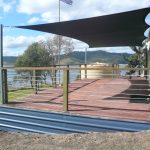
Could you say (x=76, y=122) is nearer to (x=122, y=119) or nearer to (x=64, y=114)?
(x=64, y=114)

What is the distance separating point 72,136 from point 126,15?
377 cm

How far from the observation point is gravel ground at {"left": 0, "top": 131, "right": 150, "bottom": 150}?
24.5 feet

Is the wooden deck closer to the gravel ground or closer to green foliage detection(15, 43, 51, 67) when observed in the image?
the gravel ground

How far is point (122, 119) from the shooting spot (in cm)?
788

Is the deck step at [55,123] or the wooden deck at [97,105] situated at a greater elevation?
the wooden deck at [97,105]

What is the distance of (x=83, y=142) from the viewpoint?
785cm

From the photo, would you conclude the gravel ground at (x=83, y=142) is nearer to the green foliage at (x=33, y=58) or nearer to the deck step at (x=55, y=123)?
the deck step at (x=55, y=123)

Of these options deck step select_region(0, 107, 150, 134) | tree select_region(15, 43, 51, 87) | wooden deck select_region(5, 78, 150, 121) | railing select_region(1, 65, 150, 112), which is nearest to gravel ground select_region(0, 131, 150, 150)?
deck step select_region(0, 107, 150, 134)

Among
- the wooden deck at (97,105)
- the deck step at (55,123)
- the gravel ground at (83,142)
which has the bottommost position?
the gravel ground at (83,142)

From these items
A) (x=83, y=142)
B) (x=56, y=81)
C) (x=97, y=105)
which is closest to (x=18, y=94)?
(x=56, y=81)

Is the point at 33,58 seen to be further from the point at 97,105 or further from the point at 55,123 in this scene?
the point at 55,123

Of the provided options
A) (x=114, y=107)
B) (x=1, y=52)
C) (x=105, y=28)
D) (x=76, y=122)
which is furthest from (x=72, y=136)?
(x=105, y=28)

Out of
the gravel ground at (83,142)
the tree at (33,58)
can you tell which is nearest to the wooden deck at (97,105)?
the gravel ground at (83,142)

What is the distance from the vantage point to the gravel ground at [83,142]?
7.47 meters
